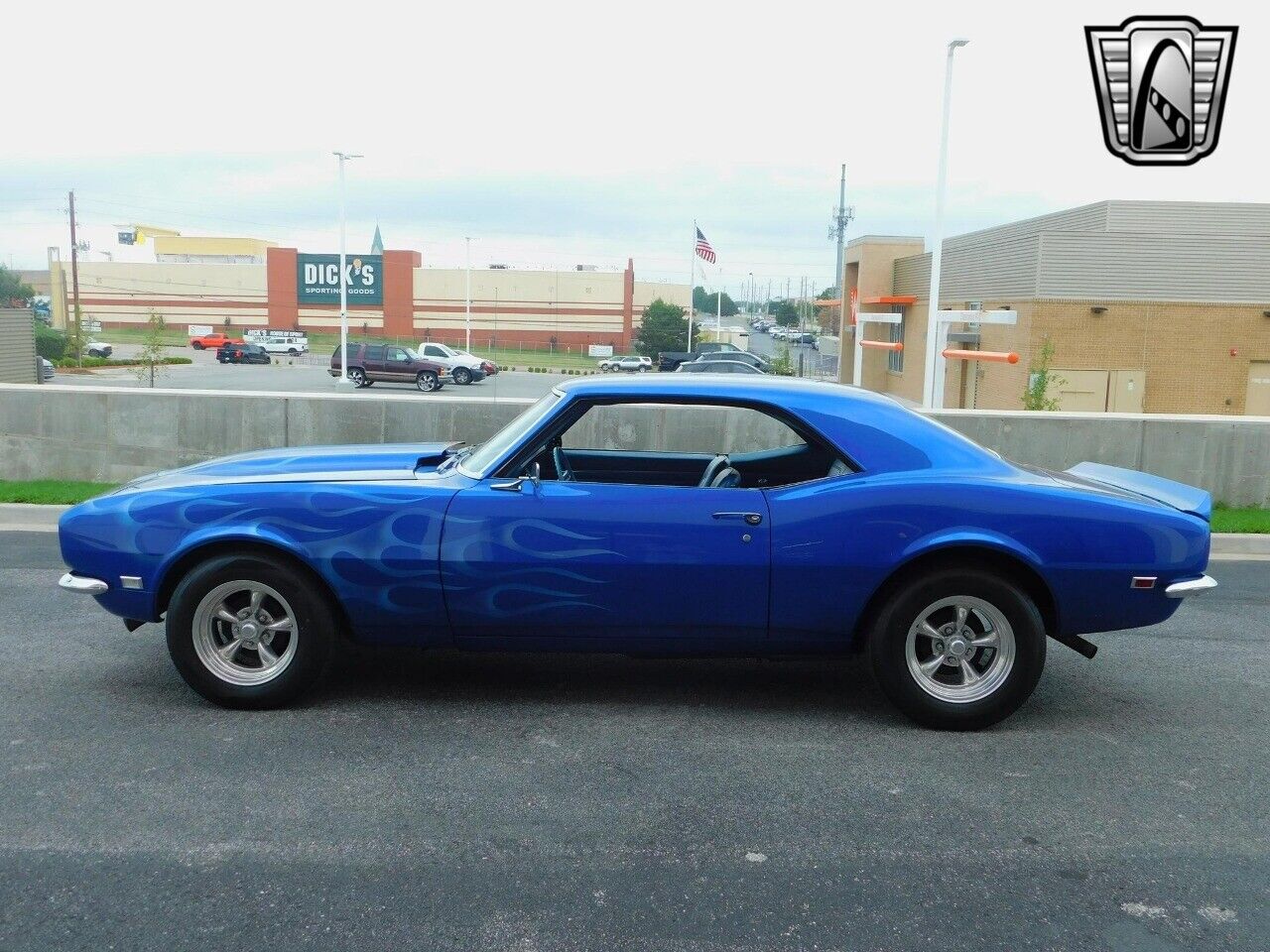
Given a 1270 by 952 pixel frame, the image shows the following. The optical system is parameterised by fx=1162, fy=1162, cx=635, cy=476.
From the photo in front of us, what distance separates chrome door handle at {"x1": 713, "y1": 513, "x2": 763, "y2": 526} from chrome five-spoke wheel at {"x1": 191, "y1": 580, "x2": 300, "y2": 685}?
1927 mm

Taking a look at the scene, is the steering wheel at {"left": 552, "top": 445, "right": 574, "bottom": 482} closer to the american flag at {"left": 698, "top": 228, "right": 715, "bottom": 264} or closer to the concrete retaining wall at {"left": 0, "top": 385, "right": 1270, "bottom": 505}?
the concrete retaining wall at {"left": 0, "top": 385, "right": 1270, "bottom": 505}

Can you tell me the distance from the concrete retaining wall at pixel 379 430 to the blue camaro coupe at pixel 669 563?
5583mm

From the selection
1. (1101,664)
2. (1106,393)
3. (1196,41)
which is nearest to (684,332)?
(1106,393)

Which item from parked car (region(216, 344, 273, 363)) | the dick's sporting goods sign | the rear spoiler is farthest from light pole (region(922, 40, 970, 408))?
the dick's sporting goods sign

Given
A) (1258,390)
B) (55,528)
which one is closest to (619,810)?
(55,528)

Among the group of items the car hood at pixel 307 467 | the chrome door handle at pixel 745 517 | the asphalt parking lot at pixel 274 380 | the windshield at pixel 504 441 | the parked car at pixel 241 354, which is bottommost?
the asphalt parking lot at pixel 274 380

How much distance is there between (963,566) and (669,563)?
129 cm

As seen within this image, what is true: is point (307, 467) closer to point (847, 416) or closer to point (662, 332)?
point (847, 416)

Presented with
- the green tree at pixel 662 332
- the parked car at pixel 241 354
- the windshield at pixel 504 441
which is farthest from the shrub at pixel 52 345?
the windshield at pixel 504 441

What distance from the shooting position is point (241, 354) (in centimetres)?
6003

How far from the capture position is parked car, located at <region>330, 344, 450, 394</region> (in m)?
44.5

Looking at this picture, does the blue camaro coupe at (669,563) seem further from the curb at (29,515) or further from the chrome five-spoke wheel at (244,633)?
the curb at (29,515)

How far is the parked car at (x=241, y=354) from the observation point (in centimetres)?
6003

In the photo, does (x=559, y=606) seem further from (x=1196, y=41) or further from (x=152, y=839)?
(x=1196, y=41)
